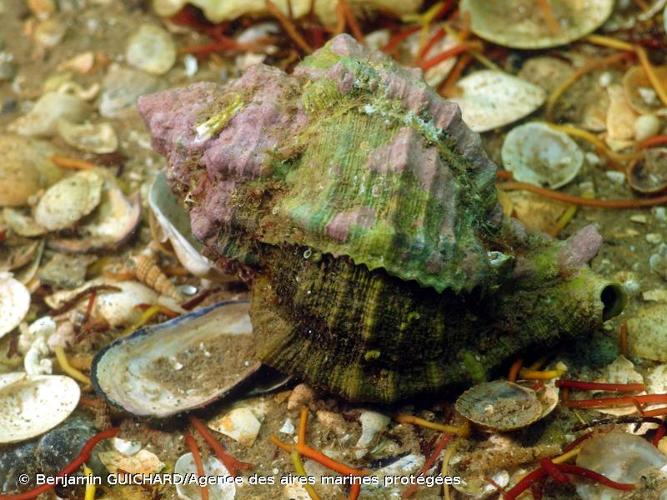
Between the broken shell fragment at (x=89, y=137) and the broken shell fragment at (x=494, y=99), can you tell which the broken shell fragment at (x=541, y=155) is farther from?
the broken shell fragment at (x=89, y=137)

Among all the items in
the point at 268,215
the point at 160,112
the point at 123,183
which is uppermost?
the point at 160,112

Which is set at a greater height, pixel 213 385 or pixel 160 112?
pixel 160 112

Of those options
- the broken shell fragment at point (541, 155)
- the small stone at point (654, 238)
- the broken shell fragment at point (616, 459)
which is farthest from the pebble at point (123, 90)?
the broken shell fragment at point (616, 459)

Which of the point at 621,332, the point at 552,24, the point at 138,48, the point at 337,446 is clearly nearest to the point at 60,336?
the point at 337,446

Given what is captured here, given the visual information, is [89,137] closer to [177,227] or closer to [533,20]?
[177,227]

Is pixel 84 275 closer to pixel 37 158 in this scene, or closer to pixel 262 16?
pixel 37 158

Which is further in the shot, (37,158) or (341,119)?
(37,158)
